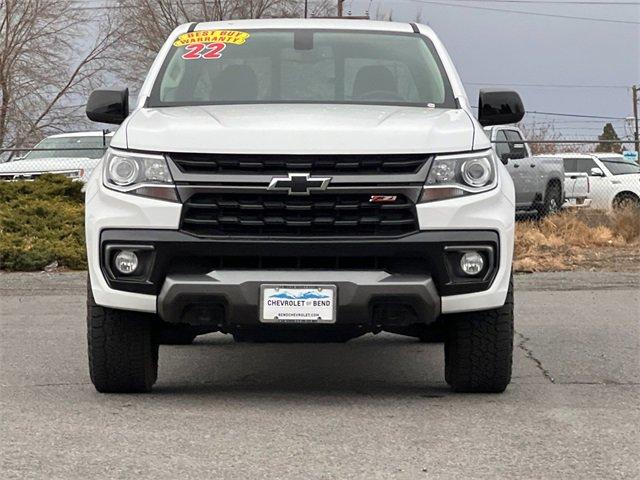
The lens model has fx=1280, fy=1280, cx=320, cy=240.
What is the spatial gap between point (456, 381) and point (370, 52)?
2137mm

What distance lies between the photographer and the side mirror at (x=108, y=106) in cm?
716

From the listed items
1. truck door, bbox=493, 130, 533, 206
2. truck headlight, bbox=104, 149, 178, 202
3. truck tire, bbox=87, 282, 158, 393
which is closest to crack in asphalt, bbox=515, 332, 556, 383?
truck tire, bbox=87, 282, 158, 393

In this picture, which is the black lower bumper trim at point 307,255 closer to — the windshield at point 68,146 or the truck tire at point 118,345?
the truck tire at point 118,345

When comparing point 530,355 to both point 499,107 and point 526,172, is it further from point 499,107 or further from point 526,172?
point 526,172

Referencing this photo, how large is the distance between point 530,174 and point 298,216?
15243mm

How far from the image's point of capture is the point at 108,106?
7184 millimetres

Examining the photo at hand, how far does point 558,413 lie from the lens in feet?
19.5

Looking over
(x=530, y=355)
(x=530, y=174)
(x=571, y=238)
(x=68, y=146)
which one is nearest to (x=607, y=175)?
(x=530, y=174)

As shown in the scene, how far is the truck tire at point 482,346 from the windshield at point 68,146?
13221mm

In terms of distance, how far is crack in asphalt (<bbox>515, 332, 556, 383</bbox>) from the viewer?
7150 mm

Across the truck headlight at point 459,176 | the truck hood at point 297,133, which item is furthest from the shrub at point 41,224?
the truck headlight at point 459,176

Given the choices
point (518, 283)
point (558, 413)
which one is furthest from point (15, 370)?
point (518, 283)

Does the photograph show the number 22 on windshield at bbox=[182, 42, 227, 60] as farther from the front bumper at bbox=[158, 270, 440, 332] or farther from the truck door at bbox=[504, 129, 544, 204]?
the truck door at bbox=[504, 129, 544, 204]

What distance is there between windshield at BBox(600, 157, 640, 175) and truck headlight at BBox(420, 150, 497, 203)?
20152 mm
